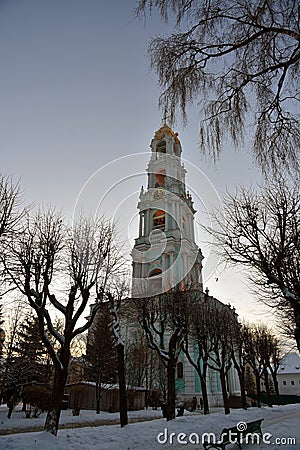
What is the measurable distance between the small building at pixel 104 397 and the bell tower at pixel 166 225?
428 inches

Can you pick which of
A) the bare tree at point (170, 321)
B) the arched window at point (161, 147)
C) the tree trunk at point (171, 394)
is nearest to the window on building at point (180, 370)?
the bare tree at point (170, 321)

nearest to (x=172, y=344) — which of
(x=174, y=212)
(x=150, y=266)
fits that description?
(x=150, y=266)

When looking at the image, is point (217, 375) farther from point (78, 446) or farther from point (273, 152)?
point (273, 152)

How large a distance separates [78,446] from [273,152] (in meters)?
10.7

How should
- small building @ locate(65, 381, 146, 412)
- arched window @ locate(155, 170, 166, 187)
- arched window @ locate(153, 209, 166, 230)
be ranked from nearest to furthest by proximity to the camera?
small building @ locate(65, 381, 146, 412) → arched window @ locate(153, 209, 166, 230) → arched window @ locate(155, 170, 166, 187)

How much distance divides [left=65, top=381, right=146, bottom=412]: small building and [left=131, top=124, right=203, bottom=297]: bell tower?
428 inches

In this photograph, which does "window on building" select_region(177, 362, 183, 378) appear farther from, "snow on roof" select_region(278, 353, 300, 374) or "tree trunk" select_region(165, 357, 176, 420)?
"snow on roof" select_region(278, 353, 300, 374)

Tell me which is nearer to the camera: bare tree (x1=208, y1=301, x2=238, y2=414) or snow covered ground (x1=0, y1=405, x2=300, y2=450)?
snow covered ground (x1=0, y1=405, x2=300, y2=450)

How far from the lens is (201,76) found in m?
5.29

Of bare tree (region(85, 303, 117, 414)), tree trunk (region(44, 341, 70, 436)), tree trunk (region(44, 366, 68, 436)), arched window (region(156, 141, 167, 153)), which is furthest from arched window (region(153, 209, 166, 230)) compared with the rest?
tree trunk (region(44, 366, 68, 436))

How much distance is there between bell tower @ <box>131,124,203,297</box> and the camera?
40.4 metres

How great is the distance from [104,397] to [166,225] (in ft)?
69.5

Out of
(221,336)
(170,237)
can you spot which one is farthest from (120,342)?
(170,237)

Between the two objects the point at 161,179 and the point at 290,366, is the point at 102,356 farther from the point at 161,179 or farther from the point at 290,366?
Answer: the point at 290,366
